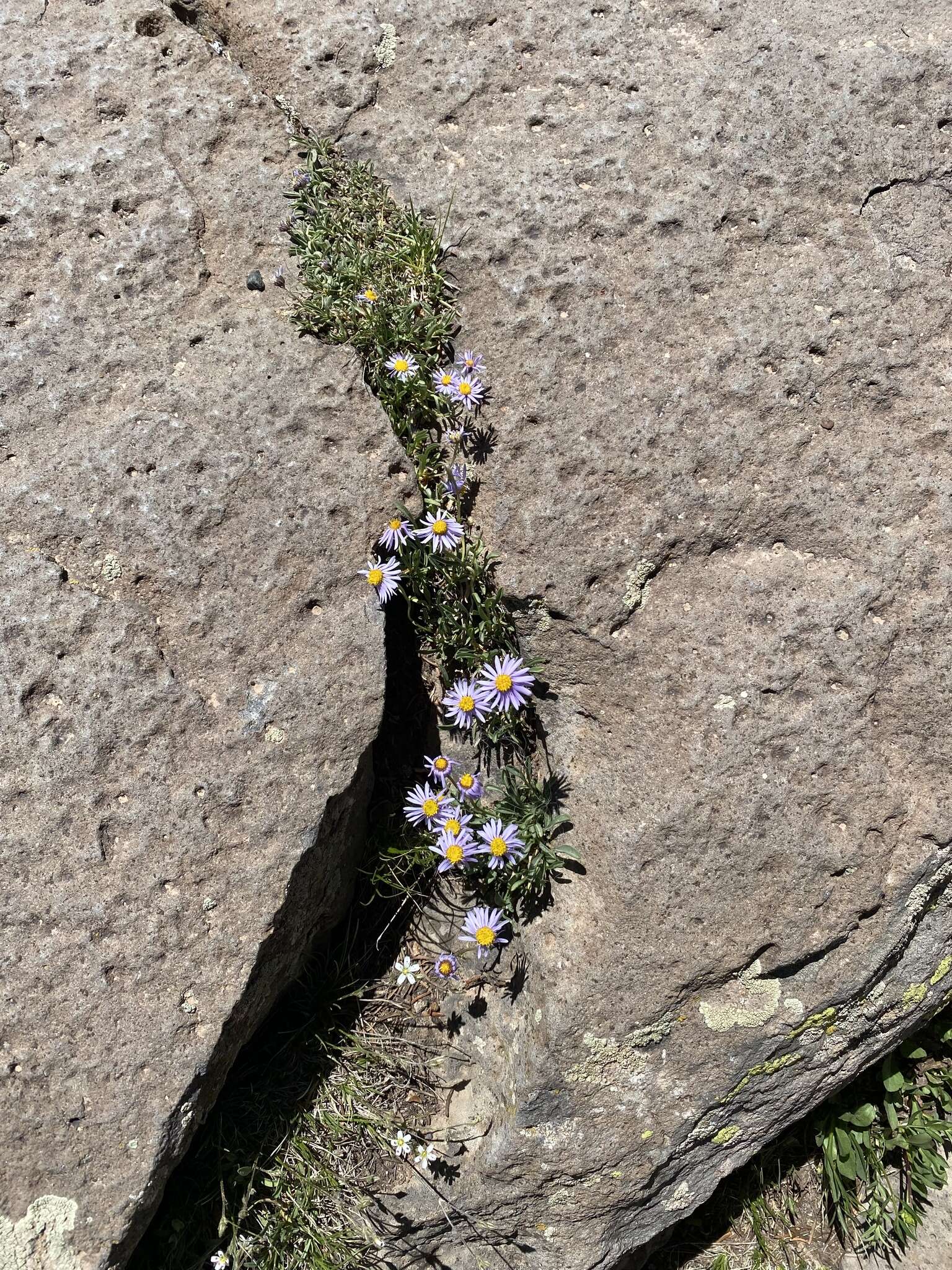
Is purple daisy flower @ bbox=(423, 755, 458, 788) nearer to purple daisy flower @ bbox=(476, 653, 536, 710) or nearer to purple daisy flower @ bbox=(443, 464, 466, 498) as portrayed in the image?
purple daisy flower @ bbox=(476, 653, 536, 710)

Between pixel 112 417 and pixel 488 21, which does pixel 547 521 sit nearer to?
pixel 112 417

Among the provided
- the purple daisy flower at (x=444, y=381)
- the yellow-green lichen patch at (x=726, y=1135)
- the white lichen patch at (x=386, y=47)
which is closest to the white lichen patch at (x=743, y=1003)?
the yellow-green lichen patch at (x=726, y=1135)

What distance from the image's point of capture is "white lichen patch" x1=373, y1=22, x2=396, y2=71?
297cm

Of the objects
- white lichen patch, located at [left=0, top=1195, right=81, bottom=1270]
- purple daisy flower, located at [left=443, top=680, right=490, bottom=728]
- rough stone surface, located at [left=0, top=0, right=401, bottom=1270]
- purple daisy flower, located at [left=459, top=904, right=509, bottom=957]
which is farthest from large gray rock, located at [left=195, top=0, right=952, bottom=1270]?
white lichen patch, located at [left=0, top=1195, right=81, bottom=1270]

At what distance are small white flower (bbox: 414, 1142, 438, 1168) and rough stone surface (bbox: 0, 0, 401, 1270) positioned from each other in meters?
0.68

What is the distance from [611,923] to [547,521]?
3.68 ft

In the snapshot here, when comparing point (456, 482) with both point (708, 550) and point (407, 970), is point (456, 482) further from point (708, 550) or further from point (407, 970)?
point (407, 970)

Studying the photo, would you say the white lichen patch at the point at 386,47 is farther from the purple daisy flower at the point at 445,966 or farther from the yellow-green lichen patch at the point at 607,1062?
the yellow-green lichen patch at the point at 607,1062

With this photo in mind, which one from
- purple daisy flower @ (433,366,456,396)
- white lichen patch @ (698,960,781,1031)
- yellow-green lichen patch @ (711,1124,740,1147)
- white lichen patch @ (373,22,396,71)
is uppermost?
white lichen patch @ (373,22,396,71)

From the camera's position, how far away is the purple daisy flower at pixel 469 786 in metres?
2.91

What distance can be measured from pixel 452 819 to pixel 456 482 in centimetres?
99

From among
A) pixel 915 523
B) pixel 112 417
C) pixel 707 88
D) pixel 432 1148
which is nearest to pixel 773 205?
pixel 707 88

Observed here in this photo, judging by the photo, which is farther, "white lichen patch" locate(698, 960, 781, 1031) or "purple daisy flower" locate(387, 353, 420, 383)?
"purple daisy flower" locate(387, 353, 420, 383)

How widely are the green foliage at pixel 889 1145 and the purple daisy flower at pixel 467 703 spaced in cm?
198
